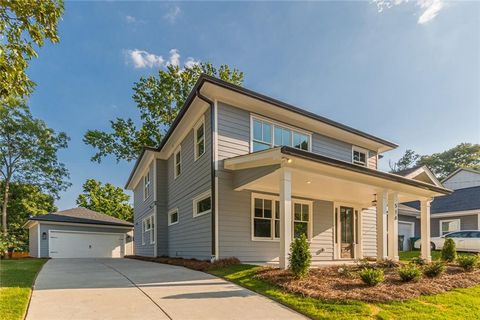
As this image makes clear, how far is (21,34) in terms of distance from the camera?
4.84 metres

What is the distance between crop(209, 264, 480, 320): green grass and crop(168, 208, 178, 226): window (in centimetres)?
784

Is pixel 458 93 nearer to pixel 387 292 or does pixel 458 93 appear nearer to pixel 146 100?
pixel 387 292

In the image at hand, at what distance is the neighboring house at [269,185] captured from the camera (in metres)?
8.15

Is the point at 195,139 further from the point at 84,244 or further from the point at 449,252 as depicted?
the point at 84,244

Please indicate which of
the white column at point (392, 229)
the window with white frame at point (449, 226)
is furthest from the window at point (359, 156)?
the window with white frame at point (449, 226)

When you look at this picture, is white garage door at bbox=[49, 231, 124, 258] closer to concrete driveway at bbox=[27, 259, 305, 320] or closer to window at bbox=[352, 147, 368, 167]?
concrete driveway at bbox=[27, 259, 305, 320]

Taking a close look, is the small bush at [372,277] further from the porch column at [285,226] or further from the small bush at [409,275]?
the porch column at [285,226]

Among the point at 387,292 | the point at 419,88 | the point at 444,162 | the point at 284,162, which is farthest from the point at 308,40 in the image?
the point at 444,162

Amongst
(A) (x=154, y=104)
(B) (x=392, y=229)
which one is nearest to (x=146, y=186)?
(A) (x=154, y=104)

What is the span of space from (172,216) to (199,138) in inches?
201

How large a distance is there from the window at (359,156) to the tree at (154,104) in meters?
12.3

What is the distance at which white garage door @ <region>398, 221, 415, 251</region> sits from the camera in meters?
20.3

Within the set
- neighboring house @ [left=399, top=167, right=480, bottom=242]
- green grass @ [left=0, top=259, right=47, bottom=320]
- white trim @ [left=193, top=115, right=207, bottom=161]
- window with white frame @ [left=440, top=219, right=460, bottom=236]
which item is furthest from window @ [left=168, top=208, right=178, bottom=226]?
window with white frame @ [left=440, top=219, right=460, bottom=236]

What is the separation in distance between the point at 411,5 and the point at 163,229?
43.5ft
